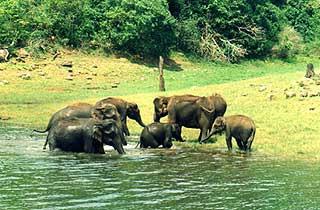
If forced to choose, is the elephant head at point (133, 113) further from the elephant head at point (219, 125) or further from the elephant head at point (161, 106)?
the elephant head at point (219, 125)

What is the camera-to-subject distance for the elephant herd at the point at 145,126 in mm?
17734

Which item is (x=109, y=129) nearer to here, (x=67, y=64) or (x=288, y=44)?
(x=67, y=64)

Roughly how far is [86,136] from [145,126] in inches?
108

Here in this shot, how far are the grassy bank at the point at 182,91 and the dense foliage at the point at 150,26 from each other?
4.93ft

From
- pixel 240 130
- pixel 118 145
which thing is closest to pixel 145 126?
pixel 118 145

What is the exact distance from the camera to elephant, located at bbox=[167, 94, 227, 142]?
20938 mm

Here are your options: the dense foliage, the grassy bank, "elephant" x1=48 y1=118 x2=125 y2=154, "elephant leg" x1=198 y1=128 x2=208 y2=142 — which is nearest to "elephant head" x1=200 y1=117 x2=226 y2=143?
the grassy bank

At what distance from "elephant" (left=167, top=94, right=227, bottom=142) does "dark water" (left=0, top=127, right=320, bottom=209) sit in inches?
98.7

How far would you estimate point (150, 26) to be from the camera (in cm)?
4525

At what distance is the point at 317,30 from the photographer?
6031 cm

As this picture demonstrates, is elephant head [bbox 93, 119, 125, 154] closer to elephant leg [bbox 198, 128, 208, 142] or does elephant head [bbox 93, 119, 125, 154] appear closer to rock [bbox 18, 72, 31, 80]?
elephant leg [bbox 198, 128, 208, 142]

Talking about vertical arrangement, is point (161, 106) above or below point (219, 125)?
above

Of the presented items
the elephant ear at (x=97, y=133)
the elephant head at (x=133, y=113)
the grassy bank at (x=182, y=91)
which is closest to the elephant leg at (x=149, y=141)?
the grassy bank at (x=182, y=91)

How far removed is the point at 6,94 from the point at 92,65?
8864 millimetres
